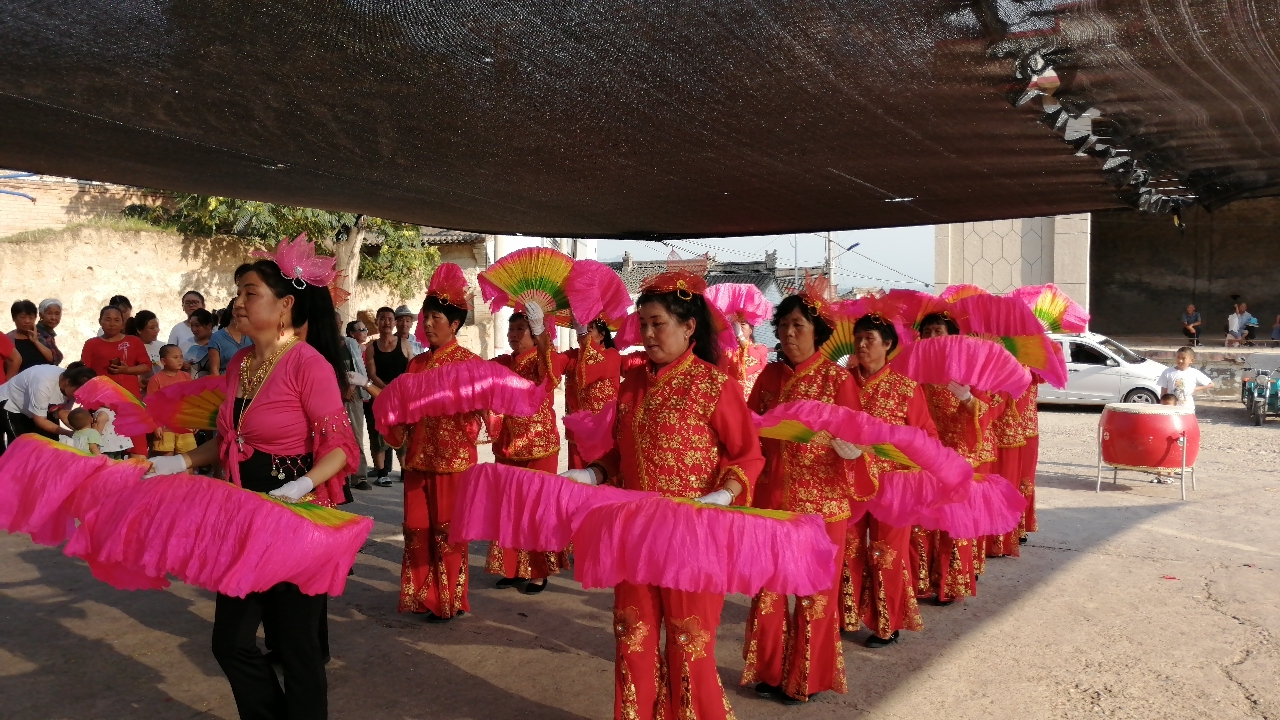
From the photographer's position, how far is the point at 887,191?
176 inches

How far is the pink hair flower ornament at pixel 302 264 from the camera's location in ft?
10.4

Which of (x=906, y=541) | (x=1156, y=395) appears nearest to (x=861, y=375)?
(x=906, y=541)

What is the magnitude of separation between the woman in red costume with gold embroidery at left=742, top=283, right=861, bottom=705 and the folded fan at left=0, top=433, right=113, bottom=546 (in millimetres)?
2506

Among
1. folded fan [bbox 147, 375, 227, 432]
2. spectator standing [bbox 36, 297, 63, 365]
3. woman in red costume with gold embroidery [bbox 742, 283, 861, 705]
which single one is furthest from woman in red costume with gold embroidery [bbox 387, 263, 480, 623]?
spectator standing [bbox 36, 297, 63, 365]

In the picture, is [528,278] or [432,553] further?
[528,278]

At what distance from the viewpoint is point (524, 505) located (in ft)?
9.70

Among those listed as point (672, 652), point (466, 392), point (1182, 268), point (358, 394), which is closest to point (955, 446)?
point (466, 392)

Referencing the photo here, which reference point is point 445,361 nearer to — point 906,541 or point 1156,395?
point 906,541

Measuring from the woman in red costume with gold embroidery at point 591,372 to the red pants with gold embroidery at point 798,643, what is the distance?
2.15 metres

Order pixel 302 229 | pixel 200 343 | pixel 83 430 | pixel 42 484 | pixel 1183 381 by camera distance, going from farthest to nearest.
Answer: pixel 302 229 → pixel 1183 381 → pixel 200 343 → pixel 83 430 → pixel 42 484

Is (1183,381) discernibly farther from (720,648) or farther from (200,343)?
(200,343)

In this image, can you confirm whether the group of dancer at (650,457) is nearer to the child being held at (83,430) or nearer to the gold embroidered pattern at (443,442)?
the gold embroidered pattern at (443,442)

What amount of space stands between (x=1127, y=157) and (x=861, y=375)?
1.61 metres

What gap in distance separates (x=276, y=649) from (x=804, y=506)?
2037 millimetres
